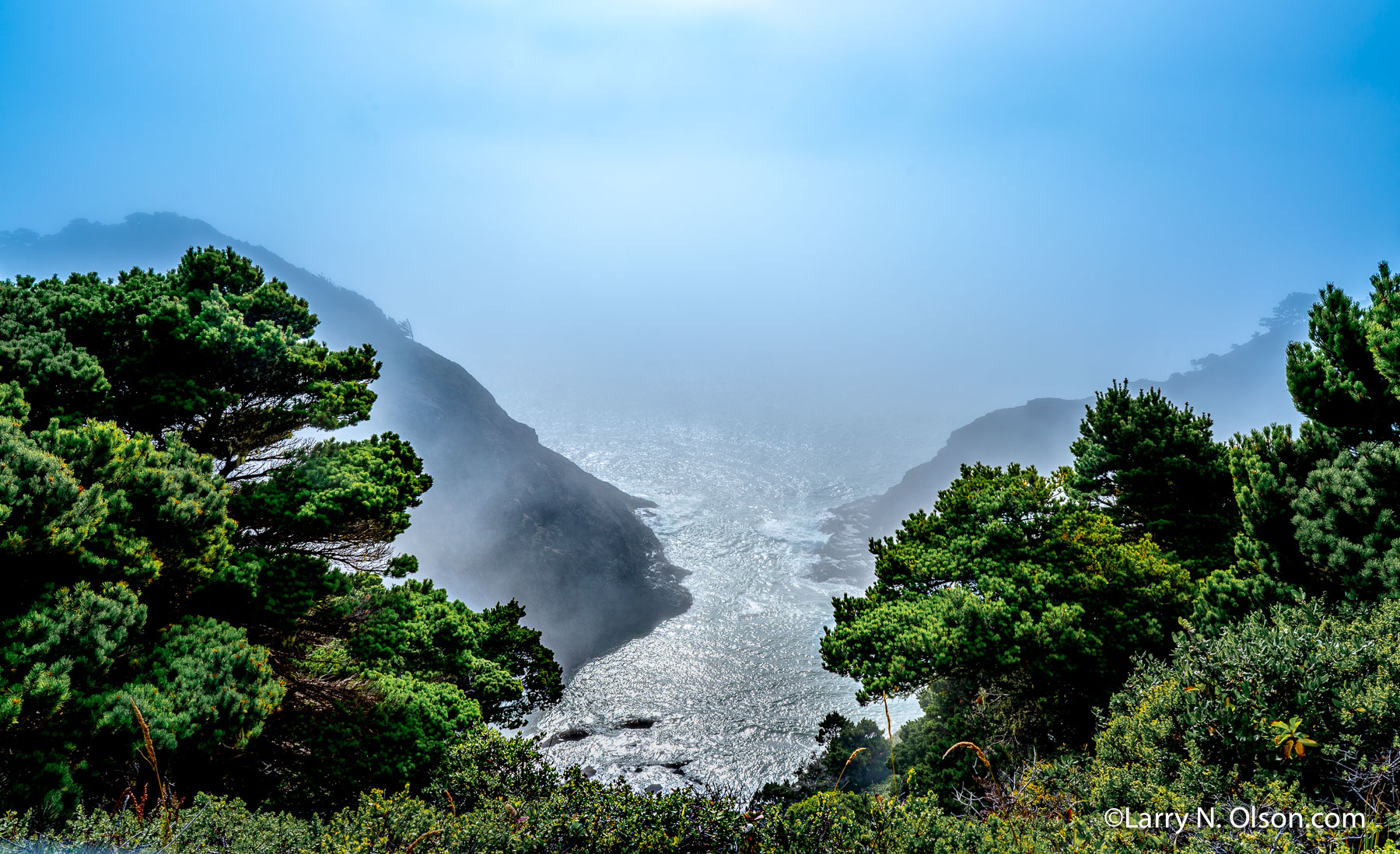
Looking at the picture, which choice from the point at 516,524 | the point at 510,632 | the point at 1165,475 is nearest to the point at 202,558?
the point at 510,632

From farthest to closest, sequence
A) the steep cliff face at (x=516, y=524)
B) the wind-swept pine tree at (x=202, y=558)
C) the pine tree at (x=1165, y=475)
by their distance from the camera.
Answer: the steep cliff face at (x=516, y=524) < the pine tree at (x=1165, y=475) < the wind-swept pine tree at (x=202, y=558)

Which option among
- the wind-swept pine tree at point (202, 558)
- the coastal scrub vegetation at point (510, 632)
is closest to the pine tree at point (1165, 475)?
the coastal scrub vegetation at point (510, 632)

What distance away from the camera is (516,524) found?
171 ft

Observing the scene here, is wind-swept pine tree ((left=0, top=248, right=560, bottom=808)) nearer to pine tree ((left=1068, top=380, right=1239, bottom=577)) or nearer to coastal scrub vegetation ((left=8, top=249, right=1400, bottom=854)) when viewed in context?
coastal scrub vegetation ((left=8, top=249, right=1400, bottom=854))

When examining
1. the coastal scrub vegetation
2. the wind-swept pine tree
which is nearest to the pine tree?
the coastal scrub vegetation

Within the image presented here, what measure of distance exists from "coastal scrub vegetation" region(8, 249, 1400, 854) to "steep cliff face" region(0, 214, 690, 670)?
1090 inches

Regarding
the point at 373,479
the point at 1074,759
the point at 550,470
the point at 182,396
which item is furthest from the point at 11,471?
the point at 550,470

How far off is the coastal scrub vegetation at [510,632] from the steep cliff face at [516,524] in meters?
27.7

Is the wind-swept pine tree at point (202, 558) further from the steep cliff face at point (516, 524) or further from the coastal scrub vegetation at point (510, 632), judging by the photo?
the steep cliff face at point (516, 524)

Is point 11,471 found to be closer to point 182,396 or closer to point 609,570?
point 182,396

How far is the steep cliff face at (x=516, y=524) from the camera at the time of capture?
45.5 m

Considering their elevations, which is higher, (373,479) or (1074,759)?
(373,479)

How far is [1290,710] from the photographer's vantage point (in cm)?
631

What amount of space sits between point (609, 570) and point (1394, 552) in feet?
155
